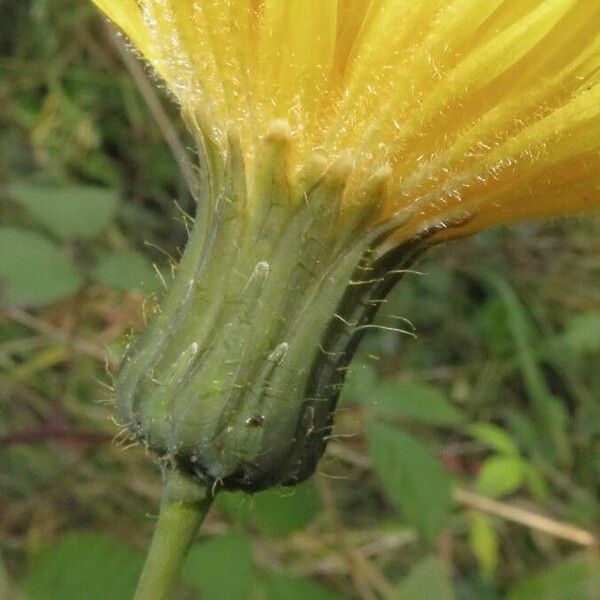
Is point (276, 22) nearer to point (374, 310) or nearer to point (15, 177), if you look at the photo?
point (374, 310)

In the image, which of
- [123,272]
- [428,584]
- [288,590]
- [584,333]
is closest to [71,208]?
[123,272]

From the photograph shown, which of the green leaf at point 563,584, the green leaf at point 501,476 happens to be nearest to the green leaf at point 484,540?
the green leaf at point 501,476

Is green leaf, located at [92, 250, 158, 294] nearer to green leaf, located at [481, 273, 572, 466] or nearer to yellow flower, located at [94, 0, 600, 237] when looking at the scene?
yellow flower, located at [94, 0, 600, 237]

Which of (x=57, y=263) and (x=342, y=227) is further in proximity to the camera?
(x=57, y=263)

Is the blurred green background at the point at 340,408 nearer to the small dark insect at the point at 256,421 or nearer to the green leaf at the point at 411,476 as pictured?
the green leaf at the point at 411,476

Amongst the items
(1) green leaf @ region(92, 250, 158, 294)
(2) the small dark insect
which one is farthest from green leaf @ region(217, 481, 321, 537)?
(2) the small dark insect

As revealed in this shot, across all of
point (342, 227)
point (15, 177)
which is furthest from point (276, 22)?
point (15, 177)

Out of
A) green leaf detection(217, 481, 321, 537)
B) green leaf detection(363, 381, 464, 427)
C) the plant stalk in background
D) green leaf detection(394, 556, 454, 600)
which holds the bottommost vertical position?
green leaf detection(394, 556, 454, 600)
